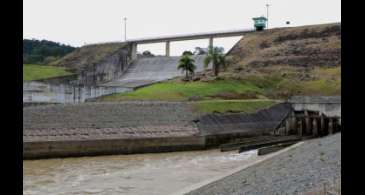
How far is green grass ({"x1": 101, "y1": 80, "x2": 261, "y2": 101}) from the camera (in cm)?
4362

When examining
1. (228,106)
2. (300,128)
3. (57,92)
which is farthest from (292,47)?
(57,92)

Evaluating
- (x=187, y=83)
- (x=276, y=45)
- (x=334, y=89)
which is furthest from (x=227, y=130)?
(x=276, y=45)

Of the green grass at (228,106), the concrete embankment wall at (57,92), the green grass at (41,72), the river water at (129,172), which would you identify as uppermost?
the green grass at (41,72)

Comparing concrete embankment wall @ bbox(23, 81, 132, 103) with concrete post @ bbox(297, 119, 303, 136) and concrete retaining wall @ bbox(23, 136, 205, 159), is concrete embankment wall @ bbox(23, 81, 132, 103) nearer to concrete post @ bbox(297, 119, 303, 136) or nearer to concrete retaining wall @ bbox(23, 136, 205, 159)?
concrete retaining wall @ bbox(23, 136, 205, 159)

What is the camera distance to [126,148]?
29.8 meters

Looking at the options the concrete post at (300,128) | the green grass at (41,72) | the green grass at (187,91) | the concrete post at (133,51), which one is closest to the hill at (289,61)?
the green grass at (187,91)

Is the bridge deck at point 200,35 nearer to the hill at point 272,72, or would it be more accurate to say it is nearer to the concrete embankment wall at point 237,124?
the hill at point 272,72

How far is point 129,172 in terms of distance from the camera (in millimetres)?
21828

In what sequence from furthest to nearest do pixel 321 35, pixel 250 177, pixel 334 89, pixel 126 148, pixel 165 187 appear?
pixel 321 35, pixel 334 89, pixel 126 148, pixel 165 187, pixel 250 177

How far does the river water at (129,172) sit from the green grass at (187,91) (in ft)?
45.4

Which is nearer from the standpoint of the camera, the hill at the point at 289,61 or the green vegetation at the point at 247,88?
the green vegetation at the point at 247,88

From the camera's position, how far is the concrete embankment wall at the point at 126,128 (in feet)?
94.3
